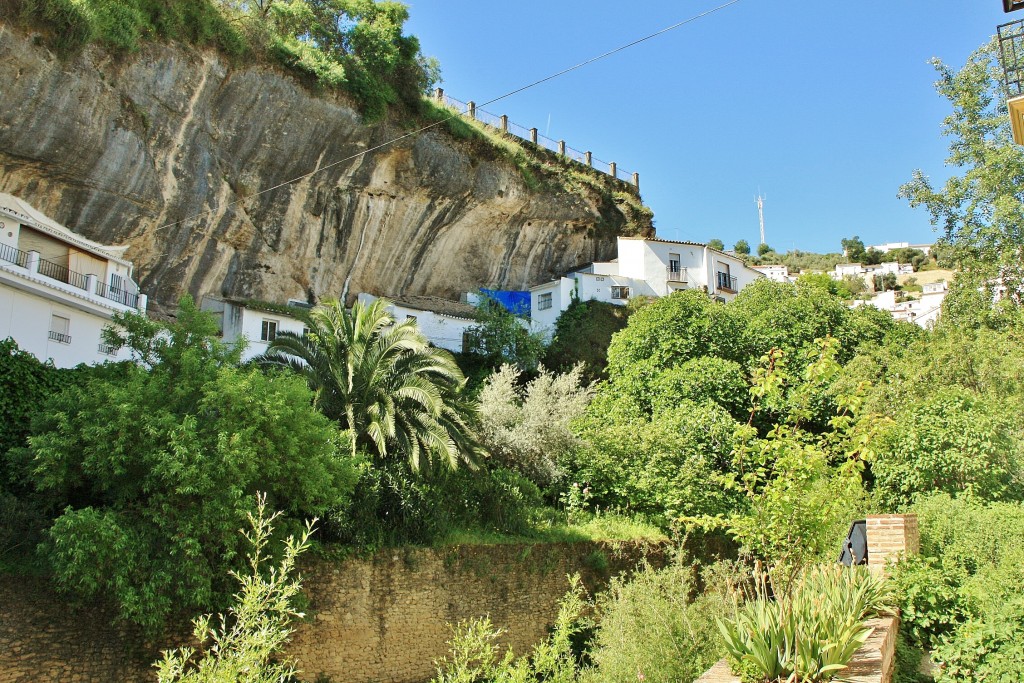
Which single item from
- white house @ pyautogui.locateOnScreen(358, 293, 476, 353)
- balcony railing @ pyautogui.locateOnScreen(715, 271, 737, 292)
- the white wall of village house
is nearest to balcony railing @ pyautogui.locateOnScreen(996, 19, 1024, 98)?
the white wall of village house

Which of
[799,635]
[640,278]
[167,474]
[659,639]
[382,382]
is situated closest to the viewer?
[799,635]

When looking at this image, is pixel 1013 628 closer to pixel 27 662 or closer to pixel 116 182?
pixel 27 662

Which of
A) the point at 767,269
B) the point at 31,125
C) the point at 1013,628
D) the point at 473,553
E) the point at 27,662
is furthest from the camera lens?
the point at 767,269

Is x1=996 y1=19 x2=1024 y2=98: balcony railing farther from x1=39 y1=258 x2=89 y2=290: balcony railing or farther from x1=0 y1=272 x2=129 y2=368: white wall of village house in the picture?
x1=39 y1=258 x2=89 y2=290: balcony railing

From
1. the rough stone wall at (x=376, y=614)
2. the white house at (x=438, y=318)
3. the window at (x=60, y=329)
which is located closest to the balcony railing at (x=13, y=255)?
the window at (x=60, y=329)

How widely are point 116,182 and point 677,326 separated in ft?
58.2

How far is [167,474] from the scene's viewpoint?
12.6 meters

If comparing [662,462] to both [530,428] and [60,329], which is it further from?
[60,329]

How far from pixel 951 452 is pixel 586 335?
60.1 ft

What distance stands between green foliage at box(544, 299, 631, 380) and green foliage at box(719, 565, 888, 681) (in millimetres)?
25355

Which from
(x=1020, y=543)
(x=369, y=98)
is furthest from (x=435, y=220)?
(x=1020, y=543)

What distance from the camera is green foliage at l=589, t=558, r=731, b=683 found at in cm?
1171

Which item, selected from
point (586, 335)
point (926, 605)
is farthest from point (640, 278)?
point (926, 605)

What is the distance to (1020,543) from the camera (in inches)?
395
